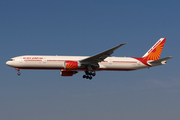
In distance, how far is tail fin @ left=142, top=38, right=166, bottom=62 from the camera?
53453mm

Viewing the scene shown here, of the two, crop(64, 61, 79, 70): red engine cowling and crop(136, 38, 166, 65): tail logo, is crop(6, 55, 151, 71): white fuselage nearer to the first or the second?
crop(64, 61, 79, 70): red engine cowling

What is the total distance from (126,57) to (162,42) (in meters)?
8.06

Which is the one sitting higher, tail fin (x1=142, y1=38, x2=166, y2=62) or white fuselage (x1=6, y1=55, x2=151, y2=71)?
tail fin (x1=142, y1=38, x2=166, y2=62)

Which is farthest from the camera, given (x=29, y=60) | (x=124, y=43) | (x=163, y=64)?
(x=163, y=64)

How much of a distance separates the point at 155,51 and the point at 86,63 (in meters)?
13.3

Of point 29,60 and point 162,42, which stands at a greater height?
point 162,42

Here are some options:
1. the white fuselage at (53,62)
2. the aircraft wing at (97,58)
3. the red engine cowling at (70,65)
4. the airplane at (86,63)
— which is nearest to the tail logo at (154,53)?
the airplane at (86,63)

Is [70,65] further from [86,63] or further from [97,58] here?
[97,58]

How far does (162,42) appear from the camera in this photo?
55938 millimetres

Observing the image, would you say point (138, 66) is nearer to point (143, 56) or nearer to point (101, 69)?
point (143, 56)

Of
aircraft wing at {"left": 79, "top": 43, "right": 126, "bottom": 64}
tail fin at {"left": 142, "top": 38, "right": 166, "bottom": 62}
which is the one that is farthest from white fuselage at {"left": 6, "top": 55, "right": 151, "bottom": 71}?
tail fin at {"left": 142, "top": 38, "right": 166, "bottom": 62}

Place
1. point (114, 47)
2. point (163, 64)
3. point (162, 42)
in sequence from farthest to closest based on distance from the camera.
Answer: point (162, 42) < point (163, 64) < point (114, 47)

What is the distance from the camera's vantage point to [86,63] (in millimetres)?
48688

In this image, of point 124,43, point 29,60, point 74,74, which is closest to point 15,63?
point 29,60
